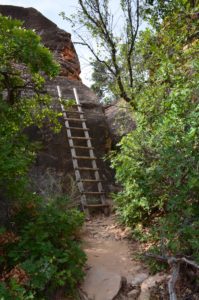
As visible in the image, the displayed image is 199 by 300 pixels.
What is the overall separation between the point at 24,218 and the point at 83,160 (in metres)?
3.53

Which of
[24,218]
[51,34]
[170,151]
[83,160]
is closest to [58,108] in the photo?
[83,160]

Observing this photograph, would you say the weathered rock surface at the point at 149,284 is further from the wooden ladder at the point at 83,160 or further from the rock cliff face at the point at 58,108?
the rock cliff face at the point at 58,108

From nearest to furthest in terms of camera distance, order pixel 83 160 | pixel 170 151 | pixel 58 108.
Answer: pixel 170 151
pixel 83 160
pixel 58 108

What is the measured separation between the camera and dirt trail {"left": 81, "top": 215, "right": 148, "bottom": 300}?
3.74m

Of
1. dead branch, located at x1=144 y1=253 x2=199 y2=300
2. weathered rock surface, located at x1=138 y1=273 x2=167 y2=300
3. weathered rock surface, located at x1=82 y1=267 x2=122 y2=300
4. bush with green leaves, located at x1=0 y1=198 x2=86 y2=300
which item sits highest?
bush with green leaves, located at x1=0 y1=198 x2=86 y2=300

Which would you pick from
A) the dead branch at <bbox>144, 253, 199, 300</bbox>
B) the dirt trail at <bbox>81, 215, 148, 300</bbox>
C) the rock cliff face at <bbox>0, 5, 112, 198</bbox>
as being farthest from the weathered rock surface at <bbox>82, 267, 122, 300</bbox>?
the rock cliff face at <bbox>0, 5, 112, 198</bbox>

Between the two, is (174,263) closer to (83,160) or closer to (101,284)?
(101,284)

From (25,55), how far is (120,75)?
3852 millimetres

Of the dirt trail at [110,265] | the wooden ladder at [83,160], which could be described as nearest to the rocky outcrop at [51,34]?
the wooden ladder at [83,160]

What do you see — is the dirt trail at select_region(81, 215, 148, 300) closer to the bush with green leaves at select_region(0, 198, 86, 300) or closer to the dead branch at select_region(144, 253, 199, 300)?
the bush with green leaves at select_region(0, 198, 86, 300)

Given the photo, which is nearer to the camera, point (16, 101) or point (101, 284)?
point (101, 284)

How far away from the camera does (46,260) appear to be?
3.34m

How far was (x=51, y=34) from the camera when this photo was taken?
10.4m

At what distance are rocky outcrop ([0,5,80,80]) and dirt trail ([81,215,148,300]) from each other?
5936 millimetres
